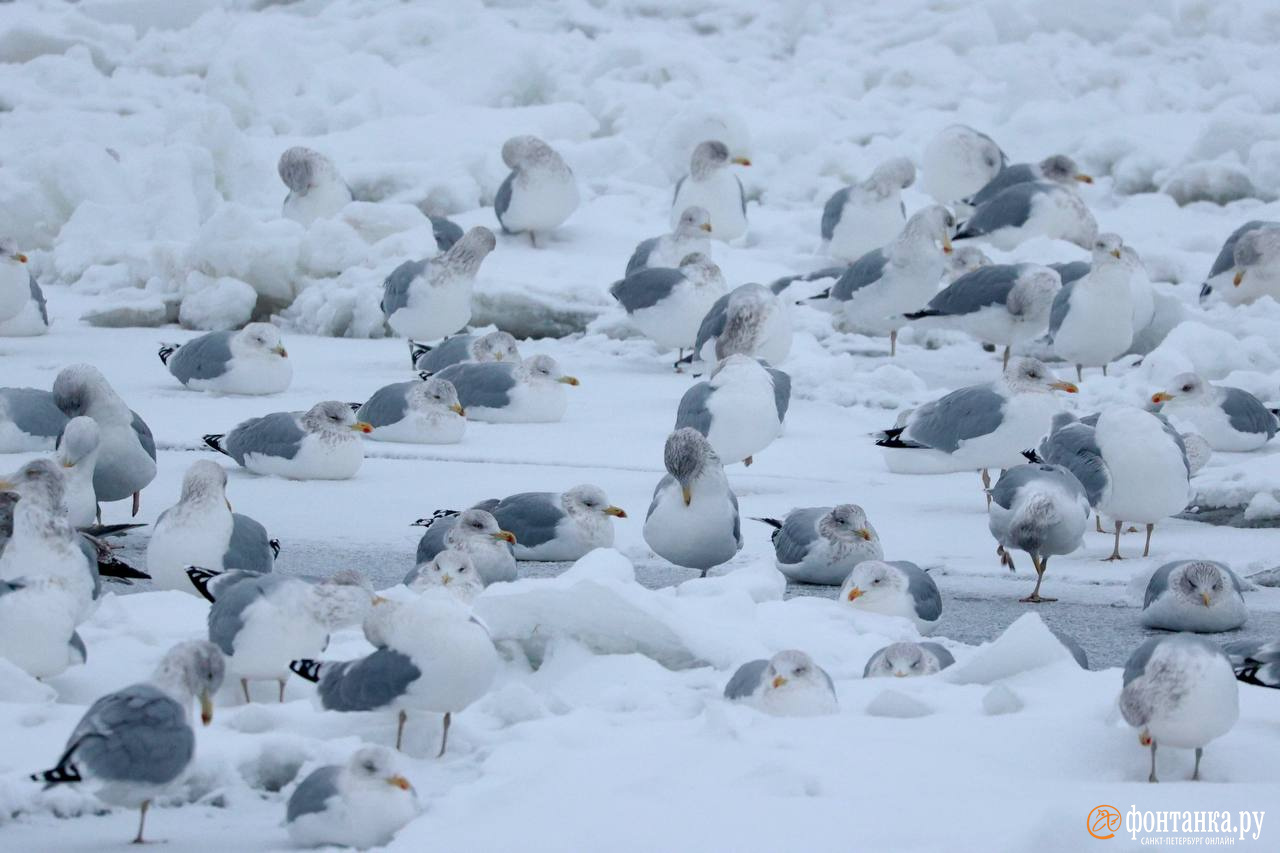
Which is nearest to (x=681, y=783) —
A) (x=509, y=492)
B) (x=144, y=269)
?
(x=509, y=492)

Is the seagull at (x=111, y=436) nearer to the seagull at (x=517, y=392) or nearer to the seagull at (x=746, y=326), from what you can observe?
the seagull at (x=517, y=392)

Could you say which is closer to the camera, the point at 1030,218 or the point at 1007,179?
the point at 1030,218

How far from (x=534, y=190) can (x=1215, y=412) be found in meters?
5.64

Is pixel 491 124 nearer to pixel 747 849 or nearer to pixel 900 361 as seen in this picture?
pixel 900 361

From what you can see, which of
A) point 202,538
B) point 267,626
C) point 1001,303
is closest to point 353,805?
point 267,626

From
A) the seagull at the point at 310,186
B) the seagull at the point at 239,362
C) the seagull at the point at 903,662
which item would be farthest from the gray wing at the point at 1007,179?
the seagull at the point at 903,662

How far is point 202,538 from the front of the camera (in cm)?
580

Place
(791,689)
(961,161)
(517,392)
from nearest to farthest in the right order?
(791,689), (517,392), (961,161)

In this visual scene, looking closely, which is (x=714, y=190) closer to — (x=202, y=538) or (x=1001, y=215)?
(x=1001, y=215)

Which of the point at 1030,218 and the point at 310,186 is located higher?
the point at 1030,218

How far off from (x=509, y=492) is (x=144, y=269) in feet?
18.7

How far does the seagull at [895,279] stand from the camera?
11188 millimetres

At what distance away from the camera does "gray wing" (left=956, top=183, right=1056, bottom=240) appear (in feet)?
41.1

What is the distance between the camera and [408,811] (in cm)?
373
